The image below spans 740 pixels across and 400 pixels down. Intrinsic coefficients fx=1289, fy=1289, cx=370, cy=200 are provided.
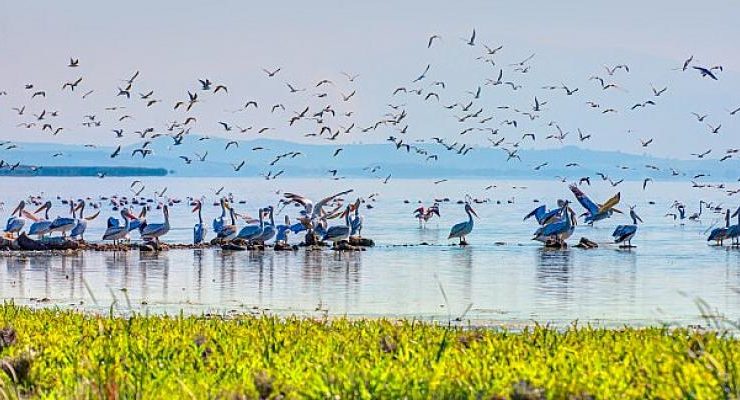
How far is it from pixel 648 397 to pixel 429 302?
1484 centimetres

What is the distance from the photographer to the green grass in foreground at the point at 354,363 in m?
7.65

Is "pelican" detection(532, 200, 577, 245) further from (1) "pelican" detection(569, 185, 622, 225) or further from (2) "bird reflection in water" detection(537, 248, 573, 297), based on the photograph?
(1) "pelican" detection(569, 185, 622, 225)

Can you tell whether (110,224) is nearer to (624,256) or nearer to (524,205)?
(624,256)

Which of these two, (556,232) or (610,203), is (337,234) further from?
(610,203)

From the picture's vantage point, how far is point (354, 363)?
29.2ft

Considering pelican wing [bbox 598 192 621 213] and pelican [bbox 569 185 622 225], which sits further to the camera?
pelican [bbox 569 185 622 225]

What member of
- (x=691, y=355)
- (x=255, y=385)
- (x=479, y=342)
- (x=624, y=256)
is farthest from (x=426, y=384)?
(x=624, y=256)

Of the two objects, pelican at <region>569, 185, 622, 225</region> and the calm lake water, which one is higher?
pelican at <region>569, 185, 622, 225</region>

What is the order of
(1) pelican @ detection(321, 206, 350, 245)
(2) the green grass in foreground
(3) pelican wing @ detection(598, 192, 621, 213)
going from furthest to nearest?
(3) pelican wing @ detection(598, 192, 621, 213) → (1) pelican @ detection(321, 206, 350, 245) → (2) the green grass in foreground

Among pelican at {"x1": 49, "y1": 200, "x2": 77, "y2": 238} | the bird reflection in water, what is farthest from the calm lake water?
pelican at {"x1": 49, "y1": 200, "x2": 77, "y2": 238}

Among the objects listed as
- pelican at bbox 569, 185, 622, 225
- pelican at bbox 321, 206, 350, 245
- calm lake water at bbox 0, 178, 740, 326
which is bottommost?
calm lake water at bbox 0, 178, 740, 326

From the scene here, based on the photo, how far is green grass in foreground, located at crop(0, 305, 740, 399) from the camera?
7648 millimetres

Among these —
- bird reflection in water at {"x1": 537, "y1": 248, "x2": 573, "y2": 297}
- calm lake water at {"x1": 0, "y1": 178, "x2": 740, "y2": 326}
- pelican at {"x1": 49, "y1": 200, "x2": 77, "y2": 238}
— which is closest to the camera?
calm lake water at {"x1": 0, "y1": 178, "x2": 740, "y2": 326}

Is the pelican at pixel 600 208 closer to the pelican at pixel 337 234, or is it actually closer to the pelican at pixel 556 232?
the pelican at pixel 556 232
